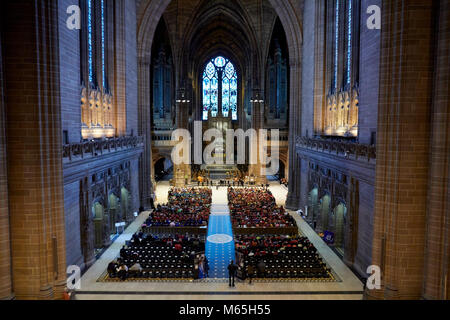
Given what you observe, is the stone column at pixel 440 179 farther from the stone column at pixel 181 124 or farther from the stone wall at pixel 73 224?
the stone column at pixel 181 124

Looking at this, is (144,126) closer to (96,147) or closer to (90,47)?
(90,47)

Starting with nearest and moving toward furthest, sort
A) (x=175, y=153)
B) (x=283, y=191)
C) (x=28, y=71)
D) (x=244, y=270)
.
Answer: (x=28, y=71) → (x=244, y=270) → (x=283, y=191) → (x=175, y=153)

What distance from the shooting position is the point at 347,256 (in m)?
16.2

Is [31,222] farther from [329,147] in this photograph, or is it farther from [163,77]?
[163,77]

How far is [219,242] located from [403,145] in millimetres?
11846

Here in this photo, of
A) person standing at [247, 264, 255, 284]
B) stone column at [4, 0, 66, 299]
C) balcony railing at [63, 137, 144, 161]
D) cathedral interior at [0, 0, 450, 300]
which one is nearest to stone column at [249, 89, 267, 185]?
cathedral interior at [0, 0, 450, 300]

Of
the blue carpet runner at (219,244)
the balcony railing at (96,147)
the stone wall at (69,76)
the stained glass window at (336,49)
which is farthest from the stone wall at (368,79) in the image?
the stone wall at (69,76)

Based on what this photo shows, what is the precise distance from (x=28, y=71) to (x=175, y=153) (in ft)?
96.8

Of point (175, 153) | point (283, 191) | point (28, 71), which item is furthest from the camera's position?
point (175, 153)

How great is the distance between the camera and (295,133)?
28922 millimetres

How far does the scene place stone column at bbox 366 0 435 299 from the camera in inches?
420

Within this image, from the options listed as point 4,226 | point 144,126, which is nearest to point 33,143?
point 4,226

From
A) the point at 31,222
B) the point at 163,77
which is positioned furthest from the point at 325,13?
the point at 163,77

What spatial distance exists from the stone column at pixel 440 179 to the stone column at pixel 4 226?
526 inches
